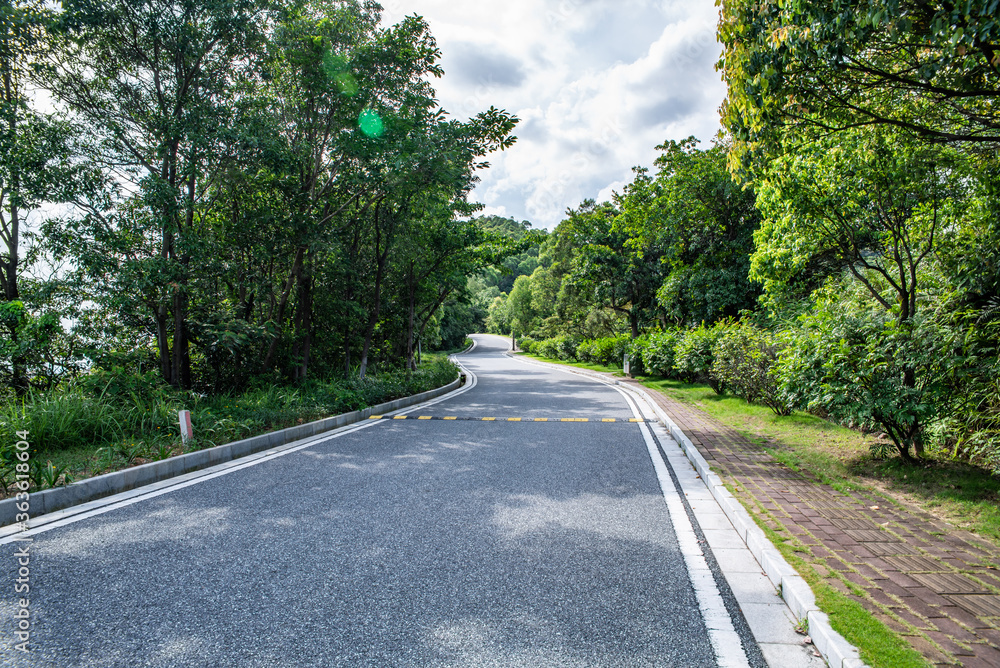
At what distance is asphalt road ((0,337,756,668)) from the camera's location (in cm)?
257

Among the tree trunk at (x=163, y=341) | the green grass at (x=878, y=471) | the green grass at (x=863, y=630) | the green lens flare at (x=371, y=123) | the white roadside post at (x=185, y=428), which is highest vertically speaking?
the green lens flare at (x=371, y=123)

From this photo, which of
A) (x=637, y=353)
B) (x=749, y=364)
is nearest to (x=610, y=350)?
(x=637, y=353)

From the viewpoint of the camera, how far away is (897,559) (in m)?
3.43

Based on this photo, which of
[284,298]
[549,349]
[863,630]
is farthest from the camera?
[549,349]

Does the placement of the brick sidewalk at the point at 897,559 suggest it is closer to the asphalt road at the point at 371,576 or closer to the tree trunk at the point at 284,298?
the asphalt road at the point at 371,576

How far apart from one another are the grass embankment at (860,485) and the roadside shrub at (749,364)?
0.68 meters

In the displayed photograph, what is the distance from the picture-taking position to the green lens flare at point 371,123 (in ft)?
35.9

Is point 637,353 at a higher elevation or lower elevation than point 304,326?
lower

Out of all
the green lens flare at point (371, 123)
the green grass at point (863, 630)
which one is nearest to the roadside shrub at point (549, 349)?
the green lens flare at point (371, 123)

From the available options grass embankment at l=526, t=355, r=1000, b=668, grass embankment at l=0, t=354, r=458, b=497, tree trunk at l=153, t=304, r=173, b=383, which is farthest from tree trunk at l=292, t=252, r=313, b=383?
grass embankment at l=526, t=355, r=1000, b=668

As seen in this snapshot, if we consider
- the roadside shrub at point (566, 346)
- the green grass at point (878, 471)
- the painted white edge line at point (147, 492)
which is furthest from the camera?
the roadside shrub at point (566, 346)

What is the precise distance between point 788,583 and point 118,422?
7974 millimetres
